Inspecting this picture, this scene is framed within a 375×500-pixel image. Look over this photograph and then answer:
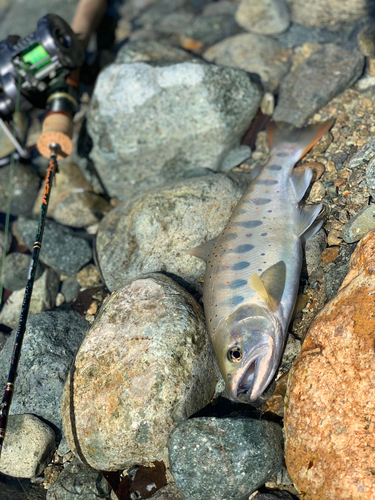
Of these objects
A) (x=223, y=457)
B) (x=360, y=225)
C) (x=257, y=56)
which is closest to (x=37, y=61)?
(x=257, y=56)

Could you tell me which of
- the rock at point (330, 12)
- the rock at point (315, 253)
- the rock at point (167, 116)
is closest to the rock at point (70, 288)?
the rock at point (167, 116)

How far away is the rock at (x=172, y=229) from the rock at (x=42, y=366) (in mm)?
888

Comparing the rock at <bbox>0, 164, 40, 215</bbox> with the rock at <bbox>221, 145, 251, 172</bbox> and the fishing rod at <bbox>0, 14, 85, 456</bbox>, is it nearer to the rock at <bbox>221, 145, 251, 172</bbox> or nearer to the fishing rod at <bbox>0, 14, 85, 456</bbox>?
the fishing rod at <bbox>0, 14, 85, 456</bbox>

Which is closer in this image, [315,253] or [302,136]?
[315,253]

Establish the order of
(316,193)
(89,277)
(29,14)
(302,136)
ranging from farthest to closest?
1. (29,14)
2. (89,277)
3. (302,136)
4. (316,193)

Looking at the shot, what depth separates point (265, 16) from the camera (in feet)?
23.9

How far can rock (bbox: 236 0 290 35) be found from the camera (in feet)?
23.6

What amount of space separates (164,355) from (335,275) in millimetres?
1853

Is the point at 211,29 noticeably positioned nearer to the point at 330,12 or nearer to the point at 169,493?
the point at 330,12

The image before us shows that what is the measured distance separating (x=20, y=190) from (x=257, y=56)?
4.61m

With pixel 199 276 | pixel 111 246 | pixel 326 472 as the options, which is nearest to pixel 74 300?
pixel 111 246

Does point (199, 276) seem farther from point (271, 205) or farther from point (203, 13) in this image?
point (203, 13)

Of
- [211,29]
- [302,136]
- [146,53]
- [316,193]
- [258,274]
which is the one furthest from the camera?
[211,29]

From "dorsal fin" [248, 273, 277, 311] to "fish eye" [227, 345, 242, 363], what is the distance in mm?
482
